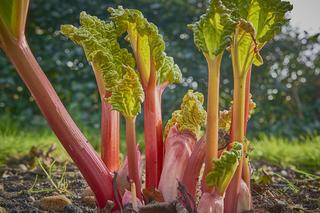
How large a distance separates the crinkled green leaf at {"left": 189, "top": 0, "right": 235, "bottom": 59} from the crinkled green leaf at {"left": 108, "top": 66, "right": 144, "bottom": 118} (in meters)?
0.21

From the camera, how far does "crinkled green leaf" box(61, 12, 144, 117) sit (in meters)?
1.44

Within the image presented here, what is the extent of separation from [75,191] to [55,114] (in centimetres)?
86

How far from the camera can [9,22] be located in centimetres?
148

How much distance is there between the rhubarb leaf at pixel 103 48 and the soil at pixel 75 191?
0.51 meters

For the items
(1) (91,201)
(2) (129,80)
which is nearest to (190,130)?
(2) (129,80)

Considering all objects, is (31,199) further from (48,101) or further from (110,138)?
(48,101)

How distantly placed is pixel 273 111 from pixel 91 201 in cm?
478

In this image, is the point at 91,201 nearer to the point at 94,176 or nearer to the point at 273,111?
the point at 94,176

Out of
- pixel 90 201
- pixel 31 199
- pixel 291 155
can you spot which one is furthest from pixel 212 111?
pixel 291 155

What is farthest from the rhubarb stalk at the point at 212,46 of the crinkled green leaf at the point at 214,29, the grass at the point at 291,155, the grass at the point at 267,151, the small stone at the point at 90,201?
the grass at the point at 291,155

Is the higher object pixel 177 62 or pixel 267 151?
pixel 177 62

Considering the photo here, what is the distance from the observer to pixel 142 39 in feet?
4.95

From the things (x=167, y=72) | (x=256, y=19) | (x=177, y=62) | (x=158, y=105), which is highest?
(x=177, y=62)

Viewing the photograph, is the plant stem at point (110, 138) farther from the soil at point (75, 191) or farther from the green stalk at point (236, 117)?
the green stalk at point (236, 117)
